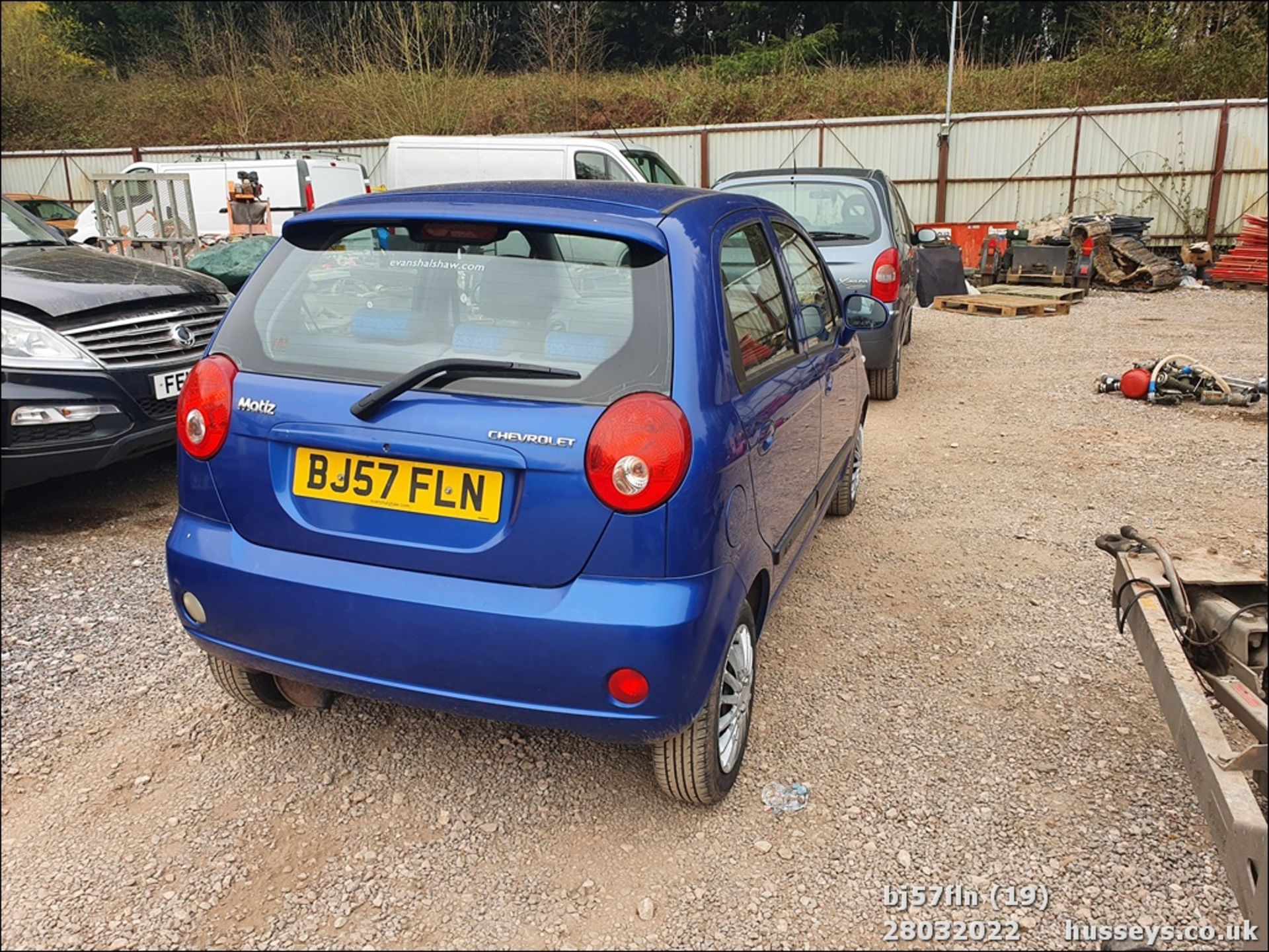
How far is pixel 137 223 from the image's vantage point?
35.3ft

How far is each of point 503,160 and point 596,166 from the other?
4.34ft

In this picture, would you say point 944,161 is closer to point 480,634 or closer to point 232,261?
point 232,261

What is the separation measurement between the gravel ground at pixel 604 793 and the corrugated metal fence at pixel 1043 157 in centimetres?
1565

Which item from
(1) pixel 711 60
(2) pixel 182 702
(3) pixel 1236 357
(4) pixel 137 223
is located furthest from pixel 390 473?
(1) pixel 711 60

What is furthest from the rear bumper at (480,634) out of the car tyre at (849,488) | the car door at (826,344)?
the car tyre at (849,488)

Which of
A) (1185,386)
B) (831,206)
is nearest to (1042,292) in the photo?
(1185,386)

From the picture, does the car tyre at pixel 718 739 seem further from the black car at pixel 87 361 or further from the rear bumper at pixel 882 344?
the rear bumper at pixel 882 344

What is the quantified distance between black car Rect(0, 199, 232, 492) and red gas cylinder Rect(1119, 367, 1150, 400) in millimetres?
6779

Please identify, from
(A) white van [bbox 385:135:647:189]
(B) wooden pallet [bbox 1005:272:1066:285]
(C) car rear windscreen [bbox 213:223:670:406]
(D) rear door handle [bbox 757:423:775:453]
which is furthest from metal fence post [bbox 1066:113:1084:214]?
(C) car rear windscreen [bbox 213:223:670:406]

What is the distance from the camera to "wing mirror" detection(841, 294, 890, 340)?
12.9 feet

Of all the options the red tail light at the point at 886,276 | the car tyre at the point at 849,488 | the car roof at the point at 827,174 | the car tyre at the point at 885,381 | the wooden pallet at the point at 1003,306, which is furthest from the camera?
the wooden pallet at the point at 1003,306

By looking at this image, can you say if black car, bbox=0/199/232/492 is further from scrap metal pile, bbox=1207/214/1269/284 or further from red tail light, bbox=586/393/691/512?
scrap metal pile, bbox=1207/214/1269/284

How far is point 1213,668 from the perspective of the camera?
2643mm

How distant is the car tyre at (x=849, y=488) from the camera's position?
4.70 m
